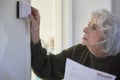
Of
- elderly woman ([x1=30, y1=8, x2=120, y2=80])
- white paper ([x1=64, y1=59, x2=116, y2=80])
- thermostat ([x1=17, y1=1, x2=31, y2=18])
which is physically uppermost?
thermostat ([x1=17, y1=1, x2=31, y2=18])

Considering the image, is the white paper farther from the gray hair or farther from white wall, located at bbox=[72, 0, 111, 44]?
white wall, located at bbox=[72, 0, 111, 44]

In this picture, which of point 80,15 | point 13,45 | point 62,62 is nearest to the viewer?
point 13,45

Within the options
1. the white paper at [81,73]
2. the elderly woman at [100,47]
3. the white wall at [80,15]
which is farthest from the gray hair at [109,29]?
the white wall at [80,15]

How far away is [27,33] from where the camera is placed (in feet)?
3.37

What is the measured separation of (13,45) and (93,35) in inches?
17.0

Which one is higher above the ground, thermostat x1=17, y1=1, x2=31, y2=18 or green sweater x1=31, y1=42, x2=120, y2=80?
thermostat x1=17, y1=1, x2=31, y2=18

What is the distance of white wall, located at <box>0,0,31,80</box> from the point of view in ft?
2.93

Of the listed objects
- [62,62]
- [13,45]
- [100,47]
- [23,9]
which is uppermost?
[23,9]

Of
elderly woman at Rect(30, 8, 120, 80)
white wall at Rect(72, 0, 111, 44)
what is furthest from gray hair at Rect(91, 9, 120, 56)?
white wall at Rect(72, 0, 111, 44)

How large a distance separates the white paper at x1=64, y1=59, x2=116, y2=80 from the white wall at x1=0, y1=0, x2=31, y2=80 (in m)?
0.26

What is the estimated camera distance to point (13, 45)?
3.10 ft

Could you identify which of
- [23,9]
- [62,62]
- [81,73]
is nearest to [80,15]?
[62,62]

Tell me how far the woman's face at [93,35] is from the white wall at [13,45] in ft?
1.03

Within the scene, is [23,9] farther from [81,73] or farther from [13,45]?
[81,73]
